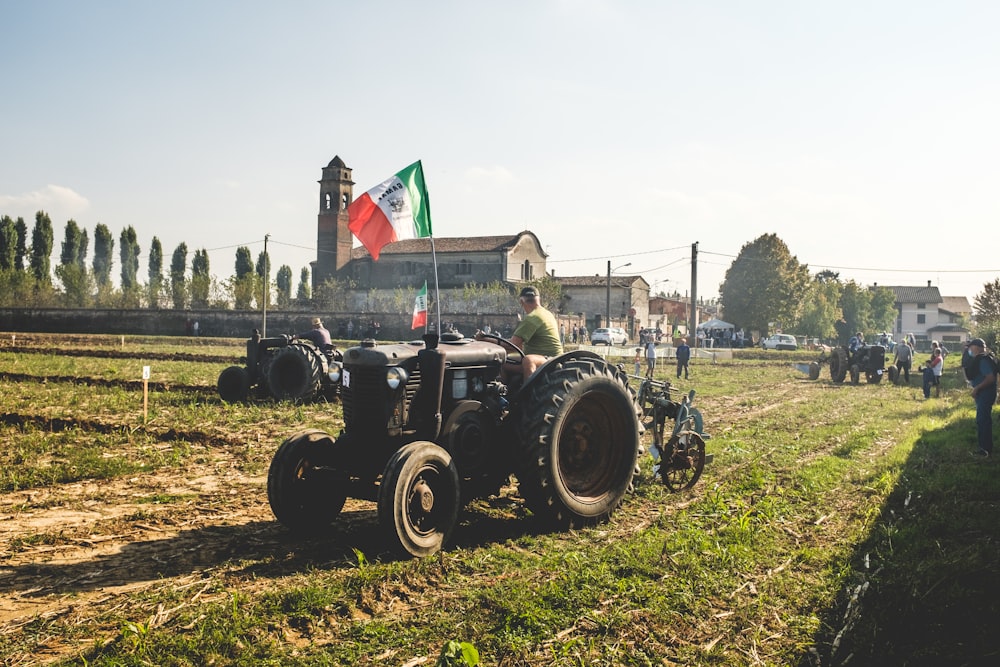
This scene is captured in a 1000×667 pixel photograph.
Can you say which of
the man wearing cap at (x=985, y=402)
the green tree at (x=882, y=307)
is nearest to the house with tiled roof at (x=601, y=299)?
the green tree at (x=882, y=307)

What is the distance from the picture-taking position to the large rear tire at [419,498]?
203 inches

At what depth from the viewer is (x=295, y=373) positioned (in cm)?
1434

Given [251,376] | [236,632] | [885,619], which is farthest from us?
[251,376]

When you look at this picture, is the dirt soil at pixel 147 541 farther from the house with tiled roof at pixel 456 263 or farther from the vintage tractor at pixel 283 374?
the house with tiled roof at pixel 456 263

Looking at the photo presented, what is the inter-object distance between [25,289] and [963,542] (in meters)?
71.8

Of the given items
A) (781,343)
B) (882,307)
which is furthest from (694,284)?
(882,307)

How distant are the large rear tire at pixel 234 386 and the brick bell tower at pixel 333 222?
162 feet

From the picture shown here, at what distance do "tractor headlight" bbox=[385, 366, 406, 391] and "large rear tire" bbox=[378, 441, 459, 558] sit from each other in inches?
19.2

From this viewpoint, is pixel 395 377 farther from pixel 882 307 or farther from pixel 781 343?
pixel 882 307

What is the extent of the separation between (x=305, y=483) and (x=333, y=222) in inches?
2410

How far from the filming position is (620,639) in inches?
164

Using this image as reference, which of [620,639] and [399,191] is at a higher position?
[399,191]

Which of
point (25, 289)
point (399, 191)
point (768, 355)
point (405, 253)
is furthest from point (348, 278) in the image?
point (399, 191)

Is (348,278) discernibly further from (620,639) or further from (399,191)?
(620,639)
